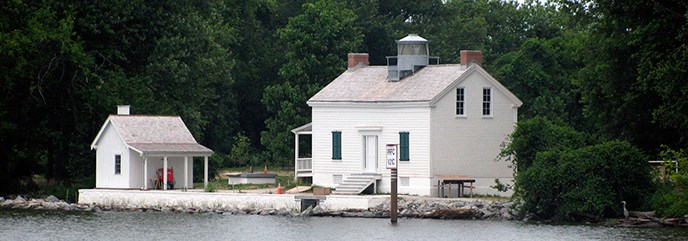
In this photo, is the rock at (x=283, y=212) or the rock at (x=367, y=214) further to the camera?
the rock at (x=283, y=212)

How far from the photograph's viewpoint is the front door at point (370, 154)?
56.3 meters

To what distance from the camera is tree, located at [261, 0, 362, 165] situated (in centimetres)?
7338

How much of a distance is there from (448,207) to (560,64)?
2763cm

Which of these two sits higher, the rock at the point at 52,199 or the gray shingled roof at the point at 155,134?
the gray shingled roof at the point at 155,134

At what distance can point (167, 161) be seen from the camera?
57625 mm

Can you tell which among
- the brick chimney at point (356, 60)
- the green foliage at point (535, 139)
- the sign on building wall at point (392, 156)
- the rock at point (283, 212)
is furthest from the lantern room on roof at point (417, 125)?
the sign on building wall at point (392, 156)

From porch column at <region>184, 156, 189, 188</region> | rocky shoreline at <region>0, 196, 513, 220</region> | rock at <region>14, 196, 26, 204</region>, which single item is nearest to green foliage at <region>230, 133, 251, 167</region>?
porch column at <region>184, 156, 189, 188</region>

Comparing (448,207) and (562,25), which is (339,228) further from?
(562,25)

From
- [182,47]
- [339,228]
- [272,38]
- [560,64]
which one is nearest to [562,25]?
[560,64]

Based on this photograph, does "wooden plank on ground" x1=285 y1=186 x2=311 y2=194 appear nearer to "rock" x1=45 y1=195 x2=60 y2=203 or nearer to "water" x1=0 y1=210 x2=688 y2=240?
"water" x1=0 y1=210 x2=688 y2=240

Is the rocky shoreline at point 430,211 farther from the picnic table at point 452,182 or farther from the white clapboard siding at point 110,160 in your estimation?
the white clapboard siding at point 110,160

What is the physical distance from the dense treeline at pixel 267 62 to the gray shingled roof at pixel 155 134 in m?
3.15

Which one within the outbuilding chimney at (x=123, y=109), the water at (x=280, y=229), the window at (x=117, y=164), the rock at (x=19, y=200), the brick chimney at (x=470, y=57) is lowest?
the water at (x=280, y=229)

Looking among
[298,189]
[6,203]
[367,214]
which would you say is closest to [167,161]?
[298,189]
